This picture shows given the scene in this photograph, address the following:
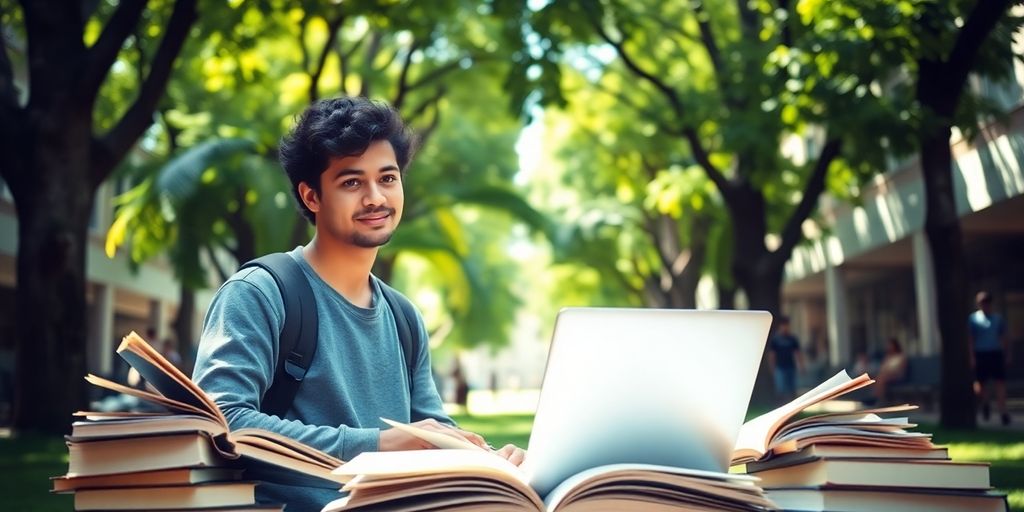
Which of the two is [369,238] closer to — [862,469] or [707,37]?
[862,469]

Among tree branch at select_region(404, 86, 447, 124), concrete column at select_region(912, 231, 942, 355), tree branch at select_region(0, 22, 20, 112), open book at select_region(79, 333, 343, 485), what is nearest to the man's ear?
open book at select_region(79, 333, 343, 485)

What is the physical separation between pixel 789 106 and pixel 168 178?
31.4ft

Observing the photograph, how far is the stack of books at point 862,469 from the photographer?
2.27 m

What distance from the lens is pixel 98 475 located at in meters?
2.16

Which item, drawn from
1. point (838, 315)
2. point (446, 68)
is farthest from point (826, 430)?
point (838, 315)

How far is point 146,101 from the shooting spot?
13.7 meters

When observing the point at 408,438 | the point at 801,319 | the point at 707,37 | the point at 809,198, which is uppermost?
the point at 707,37

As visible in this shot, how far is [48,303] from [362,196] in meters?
11.1

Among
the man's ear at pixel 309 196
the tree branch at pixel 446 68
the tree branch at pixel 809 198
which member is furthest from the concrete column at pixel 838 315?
the man's ear at pixel 309 196

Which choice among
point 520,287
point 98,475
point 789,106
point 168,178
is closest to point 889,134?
point 789,106

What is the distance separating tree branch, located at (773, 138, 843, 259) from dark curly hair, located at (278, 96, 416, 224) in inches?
519

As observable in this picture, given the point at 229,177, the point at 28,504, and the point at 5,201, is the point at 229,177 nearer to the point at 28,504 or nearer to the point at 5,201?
the point at 5,201

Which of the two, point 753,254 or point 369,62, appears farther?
point 369,62

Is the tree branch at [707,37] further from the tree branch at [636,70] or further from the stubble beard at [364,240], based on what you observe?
the stubble beard at [364,240]
